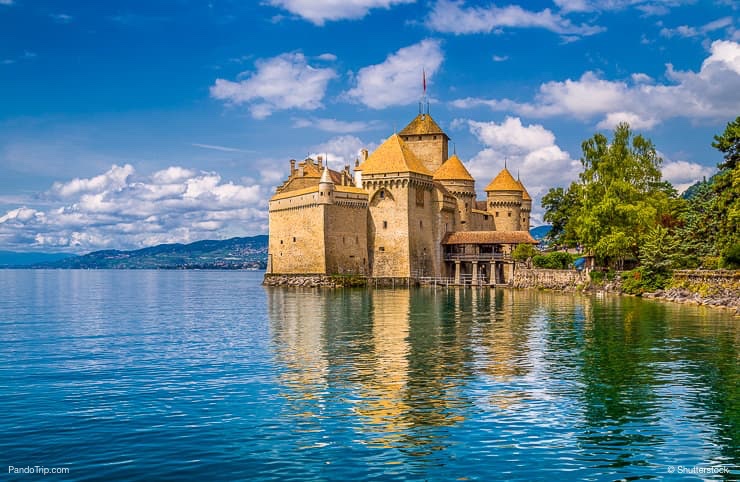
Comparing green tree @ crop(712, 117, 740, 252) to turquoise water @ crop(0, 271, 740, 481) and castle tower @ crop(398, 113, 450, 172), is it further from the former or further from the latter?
castle tower @ crop(398, 113, 450, 172)

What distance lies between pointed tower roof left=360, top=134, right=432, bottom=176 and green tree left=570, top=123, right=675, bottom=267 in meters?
14.7

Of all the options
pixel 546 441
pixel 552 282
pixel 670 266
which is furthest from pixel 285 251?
pixel 546 441

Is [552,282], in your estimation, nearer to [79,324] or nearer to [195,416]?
[79,324]

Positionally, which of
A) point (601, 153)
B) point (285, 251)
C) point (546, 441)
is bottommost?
point (546, 441)

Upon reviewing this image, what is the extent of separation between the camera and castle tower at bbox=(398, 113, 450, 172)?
74.5 m

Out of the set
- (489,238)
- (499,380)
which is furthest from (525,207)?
(499,380)

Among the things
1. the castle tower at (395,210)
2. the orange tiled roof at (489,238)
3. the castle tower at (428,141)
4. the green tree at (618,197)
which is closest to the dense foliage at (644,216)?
the green tree at (618,197)

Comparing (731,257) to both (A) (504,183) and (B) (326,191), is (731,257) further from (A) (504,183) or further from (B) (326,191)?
(A) (504,183)

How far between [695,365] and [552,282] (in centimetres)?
3980

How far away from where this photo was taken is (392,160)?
A: 61.7m

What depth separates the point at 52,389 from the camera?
16.1 m

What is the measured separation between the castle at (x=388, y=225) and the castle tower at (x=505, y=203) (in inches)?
147

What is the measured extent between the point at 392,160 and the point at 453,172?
10.3 metres

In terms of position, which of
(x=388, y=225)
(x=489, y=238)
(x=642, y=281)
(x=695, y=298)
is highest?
(x=388, y=225)
